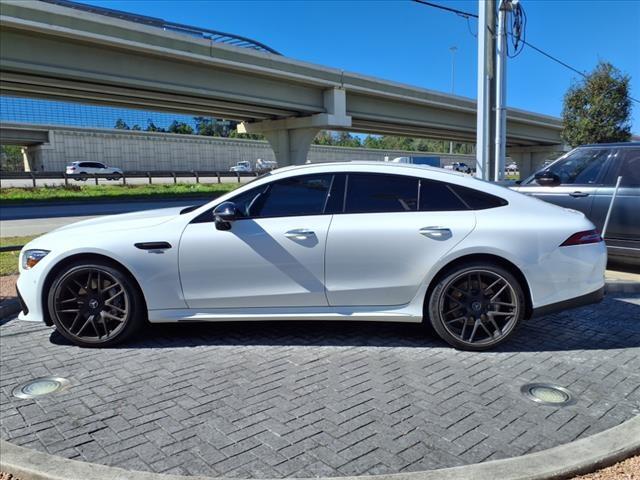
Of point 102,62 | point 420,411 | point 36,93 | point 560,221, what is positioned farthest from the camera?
point 36,93

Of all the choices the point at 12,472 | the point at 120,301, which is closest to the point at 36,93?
the point at 120,301

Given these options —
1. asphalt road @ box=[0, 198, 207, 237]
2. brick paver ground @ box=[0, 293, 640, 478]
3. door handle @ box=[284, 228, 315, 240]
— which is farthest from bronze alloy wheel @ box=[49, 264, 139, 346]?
asphalt road @ box=[0, 198, 207, 237]

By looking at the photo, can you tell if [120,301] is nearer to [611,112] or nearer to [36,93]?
[36,93]

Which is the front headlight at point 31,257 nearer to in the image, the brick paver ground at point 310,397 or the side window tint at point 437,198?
the brick paver ground at point 310,397

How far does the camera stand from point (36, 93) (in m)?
25.6

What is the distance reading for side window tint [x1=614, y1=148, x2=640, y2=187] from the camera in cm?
654

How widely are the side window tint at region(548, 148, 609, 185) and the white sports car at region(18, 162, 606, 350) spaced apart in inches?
128

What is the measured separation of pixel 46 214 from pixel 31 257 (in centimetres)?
1670

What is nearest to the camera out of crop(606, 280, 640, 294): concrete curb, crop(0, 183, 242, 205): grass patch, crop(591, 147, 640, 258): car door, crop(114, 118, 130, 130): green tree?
crop(606, 280, 640, 294): concrete curb

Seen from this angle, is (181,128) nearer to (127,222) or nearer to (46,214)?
(46,214)

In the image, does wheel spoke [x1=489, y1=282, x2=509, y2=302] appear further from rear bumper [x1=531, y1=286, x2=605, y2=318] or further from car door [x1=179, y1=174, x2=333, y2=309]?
car door [x1=179, y1=174, x2=333, y2=309]

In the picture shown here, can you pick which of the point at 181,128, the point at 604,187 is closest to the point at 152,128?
the point at 181,128

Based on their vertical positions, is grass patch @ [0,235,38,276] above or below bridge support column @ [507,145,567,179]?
below

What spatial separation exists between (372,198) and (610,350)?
7.67 ft
